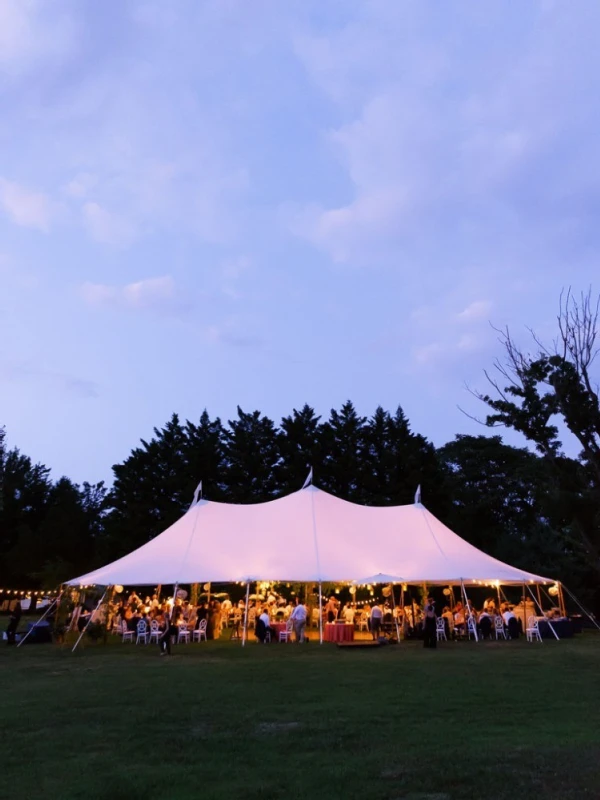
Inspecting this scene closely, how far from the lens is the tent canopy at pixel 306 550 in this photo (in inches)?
634

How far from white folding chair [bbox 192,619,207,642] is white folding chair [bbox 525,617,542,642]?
732 cm

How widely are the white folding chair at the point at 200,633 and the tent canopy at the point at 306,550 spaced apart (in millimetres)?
1726

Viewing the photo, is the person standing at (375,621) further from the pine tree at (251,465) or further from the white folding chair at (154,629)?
the pine tree at (251,465)

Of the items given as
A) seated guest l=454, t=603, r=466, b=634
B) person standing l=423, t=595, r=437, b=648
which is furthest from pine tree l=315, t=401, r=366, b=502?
person standing l=423, t=595, r=437, b=648

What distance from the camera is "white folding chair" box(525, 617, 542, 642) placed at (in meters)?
16.2

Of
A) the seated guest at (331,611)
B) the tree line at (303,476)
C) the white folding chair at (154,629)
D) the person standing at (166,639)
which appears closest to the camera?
the person standing at (166,639)

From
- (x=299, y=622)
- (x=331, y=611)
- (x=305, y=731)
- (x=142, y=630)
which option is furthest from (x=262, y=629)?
(x=305, y=731)

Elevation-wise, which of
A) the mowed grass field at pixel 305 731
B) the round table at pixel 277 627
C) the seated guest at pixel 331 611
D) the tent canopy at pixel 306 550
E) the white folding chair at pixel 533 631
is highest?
the tent canopy at pixel 306 550

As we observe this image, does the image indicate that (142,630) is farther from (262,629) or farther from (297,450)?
(297,450)

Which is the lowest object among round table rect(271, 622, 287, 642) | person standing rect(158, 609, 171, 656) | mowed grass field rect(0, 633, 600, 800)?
mowed grass field rect(0, 633, 600, 800)

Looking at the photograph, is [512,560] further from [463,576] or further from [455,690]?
[455,690]

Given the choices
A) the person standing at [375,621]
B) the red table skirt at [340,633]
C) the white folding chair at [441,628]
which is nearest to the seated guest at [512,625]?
the white folding chair at [441,628]

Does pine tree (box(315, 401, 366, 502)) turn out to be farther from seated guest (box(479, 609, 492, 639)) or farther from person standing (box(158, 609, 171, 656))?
person standing (box(158, 609, 171, 656))

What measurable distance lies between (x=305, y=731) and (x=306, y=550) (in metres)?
11.1
